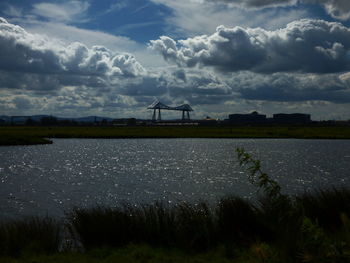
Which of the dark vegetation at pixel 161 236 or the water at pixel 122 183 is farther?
the water at pixel 122 183

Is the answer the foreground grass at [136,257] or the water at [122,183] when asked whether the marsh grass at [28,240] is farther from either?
the water at [122,183]

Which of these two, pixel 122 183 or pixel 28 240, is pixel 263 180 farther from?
pixel 122 183

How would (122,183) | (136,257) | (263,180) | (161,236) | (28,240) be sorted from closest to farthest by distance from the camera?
(263,180), (136,257), (28,240), (161,236), (122,183)

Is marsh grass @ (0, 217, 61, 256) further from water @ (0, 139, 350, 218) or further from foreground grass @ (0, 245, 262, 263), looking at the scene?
water @ (0, 139, 350, 218)

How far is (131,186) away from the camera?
32.7 m

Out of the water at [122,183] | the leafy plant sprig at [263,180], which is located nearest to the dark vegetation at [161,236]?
the leafy plant sprig at [263,180]

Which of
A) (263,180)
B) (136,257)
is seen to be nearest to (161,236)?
(136,257)

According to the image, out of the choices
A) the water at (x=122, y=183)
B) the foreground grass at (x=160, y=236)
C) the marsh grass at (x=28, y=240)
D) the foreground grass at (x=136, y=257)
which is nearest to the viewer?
the foreground grass at (x=136, y=257)

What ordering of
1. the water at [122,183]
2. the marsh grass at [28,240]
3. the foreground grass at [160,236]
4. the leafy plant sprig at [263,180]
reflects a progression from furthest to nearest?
the water at [122,183], the marsh grass at [28,240], the foreground grass at [160,236], the leafy plant sprig at [263,180]


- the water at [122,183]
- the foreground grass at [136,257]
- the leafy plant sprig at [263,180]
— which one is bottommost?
the water at [122,183]

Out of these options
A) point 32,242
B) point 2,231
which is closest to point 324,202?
point 32,242

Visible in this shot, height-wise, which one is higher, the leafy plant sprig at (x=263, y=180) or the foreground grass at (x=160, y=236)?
the leafy plant sprig at (x=263, y=180)

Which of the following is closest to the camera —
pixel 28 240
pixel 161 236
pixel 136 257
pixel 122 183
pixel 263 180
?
pixel 263 180

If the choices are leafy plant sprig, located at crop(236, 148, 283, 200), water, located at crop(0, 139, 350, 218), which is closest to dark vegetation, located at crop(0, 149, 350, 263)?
leafy plant sprig, located at crop(236, 148, 283, 200)
